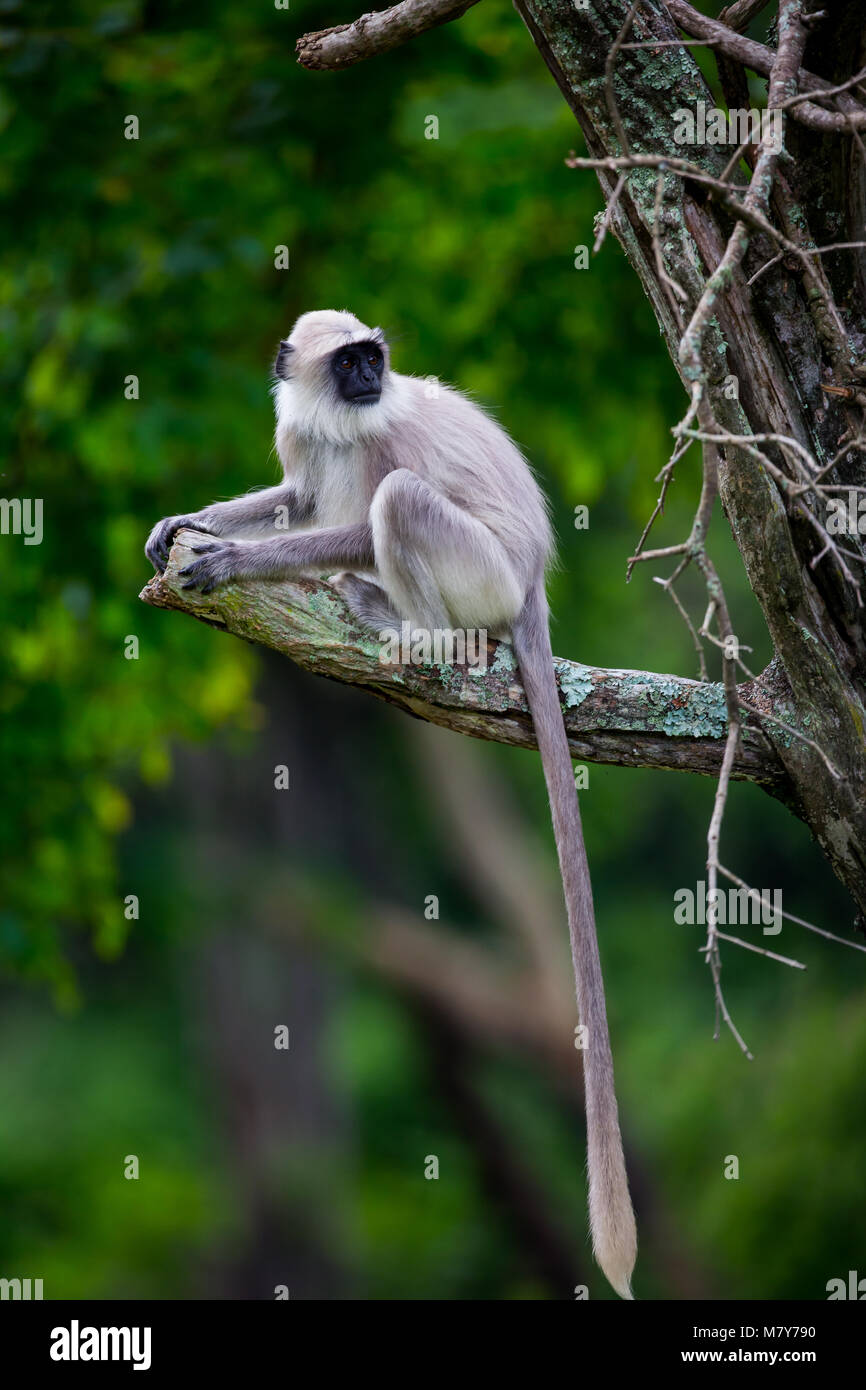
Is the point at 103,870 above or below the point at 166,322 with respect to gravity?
below

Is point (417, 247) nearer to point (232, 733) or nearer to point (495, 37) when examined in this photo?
point (495, 37)

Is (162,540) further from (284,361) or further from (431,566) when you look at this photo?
(284,361)

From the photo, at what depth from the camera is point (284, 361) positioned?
6379 millimetres

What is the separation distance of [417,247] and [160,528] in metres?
4.39

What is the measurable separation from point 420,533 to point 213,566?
963 millimetres

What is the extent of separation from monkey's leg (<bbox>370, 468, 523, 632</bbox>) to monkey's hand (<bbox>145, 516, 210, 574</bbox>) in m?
0.76

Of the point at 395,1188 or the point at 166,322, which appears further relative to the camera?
the point at 395,1188

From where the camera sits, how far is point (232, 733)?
34.0ft

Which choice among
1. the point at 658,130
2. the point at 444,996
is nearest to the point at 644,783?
the point at 444,996

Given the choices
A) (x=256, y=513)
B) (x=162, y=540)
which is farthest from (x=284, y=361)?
(x=162, y=540)

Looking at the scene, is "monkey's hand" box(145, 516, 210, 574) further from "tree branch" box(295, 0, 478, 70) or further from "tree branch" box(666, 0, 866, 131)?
"tree branch" box(666, 0, 866, 131)

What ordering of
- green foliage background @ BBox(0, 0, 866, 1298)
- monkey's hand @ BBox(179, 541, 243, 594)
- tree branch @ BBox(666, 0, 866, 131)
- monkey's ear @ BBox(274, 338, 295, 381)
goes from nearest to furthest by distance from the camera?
1. tree branch @ BBox(666, 0, 866, 131)
2. monkey's hand @ BBox(179, 541, 243, 594)
3. monkey's ear @ BBox(274, 338, 295, 381)
4. green foliage background @ BBox(0, 0, 866, 1298)

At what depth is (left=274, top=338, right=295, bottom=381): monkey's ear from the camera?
634 centimetres

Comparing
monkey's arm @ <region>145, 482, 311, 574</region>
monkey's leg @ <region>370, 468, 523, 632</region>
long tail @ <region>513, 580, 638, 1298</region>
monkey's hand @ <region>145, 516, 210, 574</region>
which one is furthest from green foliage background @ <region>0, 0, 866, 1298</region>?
long tail @ <region>513, 580, 638, 1298</region>
